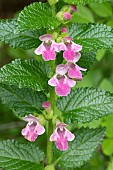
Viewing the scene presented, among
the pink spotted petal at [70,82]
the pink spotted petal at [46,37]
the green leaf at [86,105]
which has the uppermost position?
the pink spotted petal at [46,37]

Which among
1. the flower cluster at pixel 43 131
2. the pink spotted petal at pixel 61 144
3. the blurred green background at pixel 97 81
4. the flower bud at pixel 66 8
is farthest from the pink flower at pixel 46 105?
the blurred green background at pixel 97 81

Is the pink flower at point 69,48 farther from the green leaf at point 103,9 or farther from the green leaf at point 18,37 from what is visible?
the green leaf at point 103,9

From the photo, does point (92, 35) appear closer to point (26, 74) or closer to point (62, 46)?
point (62, 46)

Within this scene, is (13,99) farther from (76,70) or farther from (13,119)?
(13,119)

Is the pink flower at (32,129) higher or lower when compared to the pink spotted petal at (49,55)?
lower

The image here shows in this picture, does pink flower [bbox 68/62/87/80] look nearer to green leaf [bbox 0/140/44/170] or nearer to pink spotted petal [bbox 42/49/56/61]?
pink spotted petal [bbox 42/49/56/61]

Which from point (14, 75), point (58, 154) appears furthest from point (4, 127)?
point (14, 75)

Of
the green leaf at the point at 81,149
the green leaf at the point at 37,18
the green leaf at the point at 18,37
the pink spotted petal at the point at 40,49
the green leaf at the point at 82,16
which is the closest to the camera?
the green leaf at the point at 37,18

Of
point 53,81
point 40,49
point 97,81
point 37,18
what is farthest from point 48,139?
point 97,81
